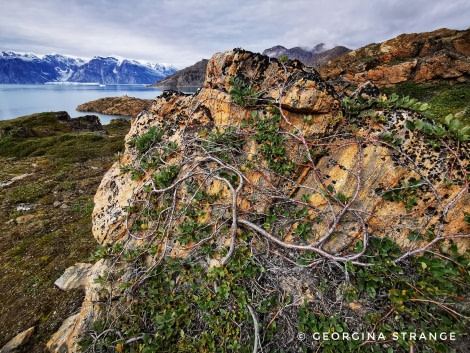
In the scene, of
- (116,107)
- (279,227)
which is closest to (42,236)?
(279,227)

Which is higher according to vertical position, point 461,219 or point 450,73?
point 450,73

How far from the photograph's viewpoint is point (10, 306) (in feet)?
18.2

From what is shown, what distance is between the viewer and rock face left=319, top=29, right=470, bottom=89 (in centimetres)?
1778

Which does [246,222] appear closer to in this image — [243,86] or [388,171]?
[388,171]

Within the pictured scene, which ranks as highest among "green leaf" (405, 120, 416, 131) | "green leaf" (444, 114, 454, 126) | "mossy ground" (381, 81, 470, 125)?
"mossy ground" (381, 81, 470, 125)

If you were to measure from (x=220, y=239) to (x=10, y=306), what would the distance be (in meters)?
5.67

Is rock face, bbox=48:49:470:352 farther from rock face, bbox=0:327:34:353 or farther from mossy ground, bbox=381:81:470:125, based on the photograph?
mossy ground, bbox=381:81:470:125

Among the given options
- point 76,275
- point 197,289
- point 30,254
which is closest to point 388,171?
point 197,289

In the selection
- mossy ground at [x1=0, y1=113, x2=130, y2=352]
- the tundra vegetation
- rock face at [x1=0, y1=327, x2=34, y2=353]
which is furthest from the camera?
mossy ground at [x1=0, y1=113, x2=130, y2=352]

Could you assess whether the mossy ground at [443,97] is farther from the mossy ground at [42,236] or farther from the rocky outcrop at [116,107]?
the rocky outcrop at [116,107]

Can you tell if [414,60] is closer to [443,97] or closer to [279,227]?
[443,97]

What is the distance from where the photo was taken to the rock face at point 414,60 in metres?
17.8

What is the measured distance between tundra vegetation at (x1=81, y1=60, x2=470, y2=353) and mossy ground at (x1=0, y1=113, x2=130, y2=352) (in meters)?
2.40

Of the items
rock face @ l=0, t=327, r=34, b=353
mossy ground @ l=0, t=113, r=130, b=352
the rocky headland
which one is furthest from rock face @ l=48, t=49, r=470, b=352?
mossy ground @ l=0, t=113, r=130, b=352
